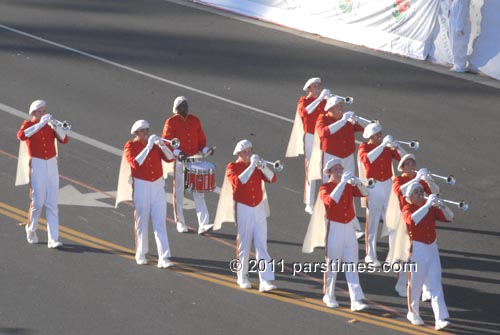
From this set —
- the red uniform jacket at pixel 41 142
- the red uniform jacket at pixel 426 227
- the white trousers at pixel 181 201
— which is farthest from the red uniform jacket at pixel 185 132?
the red uniform jacket at pixel 426 227

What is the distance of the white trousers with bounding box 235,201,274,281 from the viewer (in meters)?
16.2

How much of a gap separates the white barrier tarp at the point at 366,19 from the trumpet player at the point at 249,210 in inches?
489

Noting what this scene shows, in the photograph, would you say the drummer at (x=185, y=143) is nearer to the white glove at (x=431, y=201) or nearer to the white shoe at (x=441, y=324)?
the white glove at (x=431, y=201)

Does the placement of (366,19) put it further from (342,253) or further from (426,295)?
(342,253)

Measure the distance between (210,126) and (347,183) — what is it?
7.64 meters

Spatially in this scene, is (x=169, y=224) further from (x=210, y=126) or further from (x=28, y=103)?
(x=28, y=103)

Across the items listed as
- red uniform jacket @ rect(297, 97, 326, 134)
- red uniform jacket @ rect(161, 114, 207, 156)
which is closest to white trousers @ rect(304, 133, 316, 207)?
red uniform jacket @ rect(297, 97, 326, 134)

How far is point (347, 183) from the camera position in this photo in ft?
51.3

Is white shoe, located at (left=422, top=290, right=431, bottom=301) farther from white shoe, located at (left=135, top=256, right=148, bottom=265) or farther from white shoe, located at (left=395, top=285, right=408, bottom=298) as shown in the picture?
white shoe, located at (left=135, top=256, right=148, bottom=265)

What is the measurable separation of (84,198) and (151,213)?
8.90ft

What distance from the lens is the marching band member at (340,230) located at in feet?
51.1

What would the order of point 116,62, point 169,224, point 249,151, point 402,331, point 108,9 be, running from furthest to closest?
point 108,9 < point 116,62 < point 169,224 < point 249,151 < point 402,331

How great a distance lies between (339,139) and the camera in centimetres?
1827

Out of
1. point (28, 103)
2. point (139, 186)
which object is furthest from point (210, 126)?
point (139, 186)
